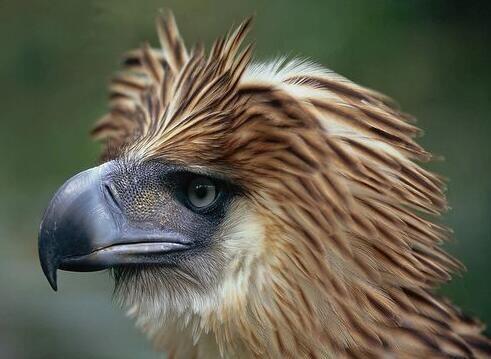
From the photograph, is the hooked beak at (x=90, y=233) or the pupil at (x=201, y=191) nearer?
the hooked beak at (x=90, y=233)

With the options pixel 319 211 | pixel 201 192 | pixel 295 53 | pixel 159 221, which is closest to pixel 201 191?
pixel 201 192

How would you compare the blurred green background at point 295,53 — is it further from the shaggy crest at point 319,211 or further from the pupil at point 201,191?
the pupil at point 201,191

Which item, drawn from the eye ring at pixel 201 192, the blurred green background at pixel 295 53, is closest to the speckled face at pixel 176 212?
the eye ring at pixel 201 192

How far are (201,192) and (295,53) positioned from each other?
8.01ft

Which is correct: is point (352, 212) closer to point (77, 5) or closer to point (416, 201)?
point (416, 201)

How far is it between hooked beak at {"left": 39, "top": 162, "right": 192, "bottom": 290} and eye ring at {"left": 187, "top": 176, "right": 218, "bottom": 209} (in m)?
0.13

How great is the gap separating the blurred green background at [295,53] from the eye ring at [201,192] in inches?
95.4

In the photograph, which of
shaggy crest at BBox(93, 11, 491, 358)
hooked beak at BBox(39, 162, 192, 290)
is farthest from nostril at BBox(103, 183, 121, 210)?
shaggy crest at BBox(93, 11, 491, 358)

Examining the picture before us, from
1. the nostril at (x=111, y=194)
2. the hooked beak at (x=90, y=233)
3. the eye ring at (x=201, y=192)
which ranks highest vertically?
the eye ring at (x=201, y=192)

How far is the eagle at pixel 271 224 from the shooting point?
265 cm

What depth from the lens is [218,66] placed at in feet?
9.52

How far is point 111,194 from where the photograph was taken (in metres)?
2.74

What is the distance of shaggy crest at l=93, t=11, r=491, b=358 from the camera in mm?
2645

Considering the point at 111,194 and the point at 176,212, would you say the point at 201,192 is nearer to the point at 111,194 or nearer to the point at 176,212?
the point at 176,212
